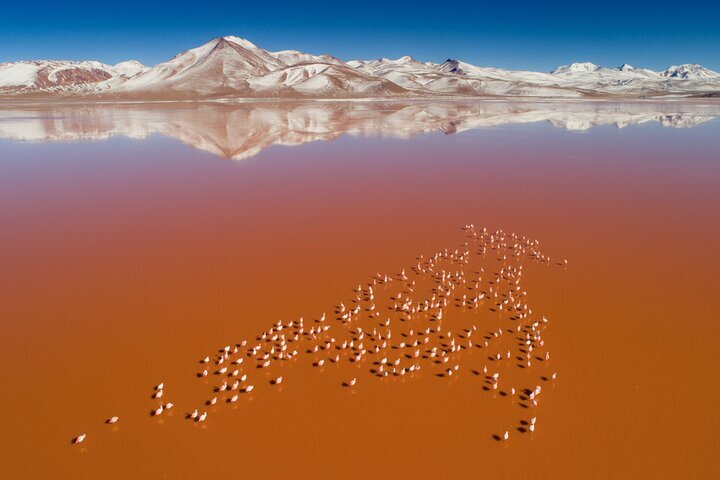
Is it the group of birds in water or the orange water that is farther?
the group of birds in water

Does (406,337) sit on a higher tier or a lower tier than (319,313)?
lower

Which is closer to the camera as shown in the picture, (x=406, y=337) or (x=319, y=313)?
(x=406, y=337)

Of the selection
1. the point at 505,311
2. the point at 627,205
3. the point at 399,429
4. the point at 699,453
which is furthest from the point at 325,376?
the point at 627,205

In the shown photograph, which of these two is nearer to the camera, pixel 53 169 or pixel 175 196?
pixel 175 196

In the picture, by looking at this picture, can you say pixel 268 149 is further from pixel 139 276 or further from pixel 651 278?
pixel 651 278
